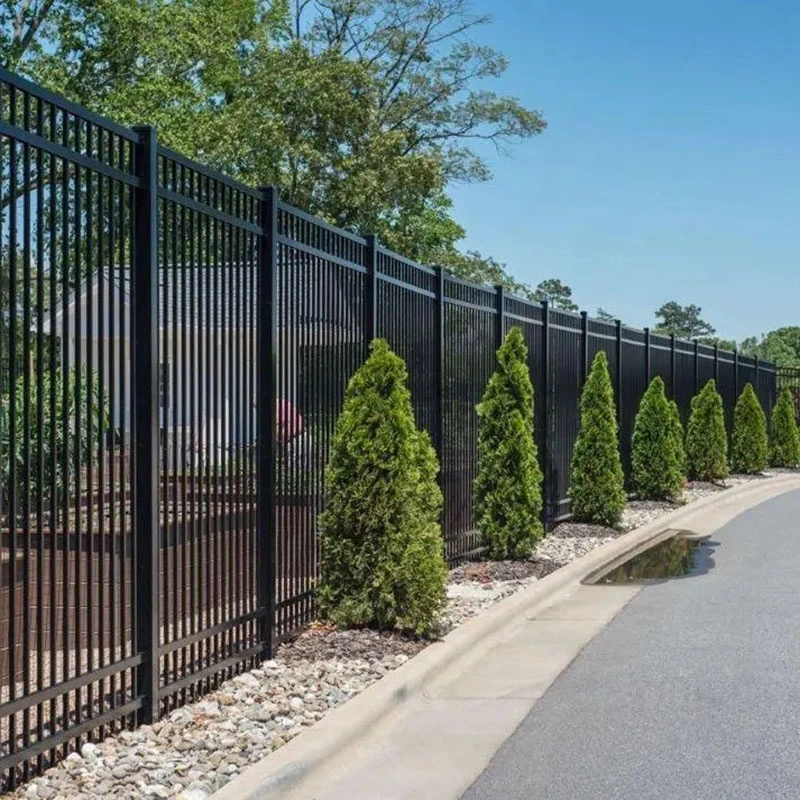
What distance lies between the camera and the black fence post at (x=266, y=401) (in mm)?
7191

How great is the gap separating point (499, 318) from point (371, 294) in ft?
13.8

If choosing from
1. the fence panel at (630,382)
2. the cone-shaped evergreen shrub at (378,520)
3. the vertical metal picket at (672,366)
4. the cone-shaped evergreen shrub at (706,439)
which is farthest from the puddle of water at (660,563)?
the cone-shaped evergreen shrub at (706,439)

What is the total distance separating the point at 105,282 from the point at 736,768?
12.9 feet

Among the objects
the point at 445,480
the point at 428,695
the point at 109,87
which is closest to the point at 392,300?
the point at 445,480

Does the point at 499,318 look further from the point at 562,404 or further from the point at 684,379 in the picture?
the point at 684,379

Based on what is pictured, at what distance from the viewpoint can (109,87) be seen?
25.5m

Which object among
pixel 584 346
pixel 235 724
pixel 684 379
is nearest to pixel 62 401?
pixel 235 724

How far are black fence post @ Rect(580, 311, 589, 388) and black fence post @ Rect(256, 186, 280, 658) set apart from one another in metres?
10.1

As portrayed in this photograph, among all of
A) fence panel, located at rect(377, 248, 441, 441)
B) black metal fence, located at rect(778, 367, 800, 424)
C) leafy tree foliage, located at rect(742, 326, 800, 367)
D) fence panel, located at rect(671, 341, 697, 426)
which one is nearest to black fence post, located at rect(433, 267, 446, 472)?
fence panel, located at rect(377, 248, 441, 441)

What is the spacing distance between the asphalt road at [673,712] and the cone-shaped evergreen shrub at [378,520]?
3.99 feet

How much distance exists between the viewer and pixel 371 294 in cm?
907

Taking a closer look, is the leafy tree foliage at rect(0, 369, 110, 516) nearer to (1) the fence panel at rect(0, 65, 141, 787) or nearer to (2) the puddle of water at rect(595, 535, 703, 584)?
(1) the fence panel at rect(0, 65, 141, 787)

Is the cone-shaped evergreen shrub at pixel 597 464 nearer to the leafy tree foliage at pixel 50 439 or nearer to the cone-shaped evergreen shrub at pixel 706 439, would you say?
the cone-shaped evergreen shrub at pixel 706 439

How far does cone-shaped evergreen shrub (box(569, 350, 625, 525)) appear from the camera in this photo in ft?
50.3
